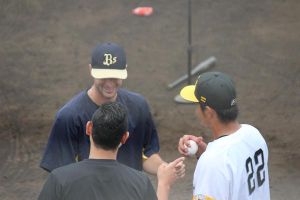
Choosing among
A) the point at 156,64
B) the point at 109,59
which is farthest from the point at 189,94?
the point at 156,64

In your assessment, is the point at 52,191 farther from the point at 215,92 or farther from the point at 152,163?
the point at 152,163

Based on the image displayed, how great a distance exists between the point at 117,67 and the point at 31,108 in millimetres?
5197

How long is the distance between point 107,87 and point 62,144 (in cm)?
55

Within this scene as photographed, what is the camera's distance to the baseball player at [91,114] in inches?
181

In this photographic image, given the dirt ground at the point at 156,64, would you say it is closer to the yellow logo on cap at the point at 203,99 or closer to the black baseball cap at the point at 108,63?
the black baseball cap at the point at 108,63

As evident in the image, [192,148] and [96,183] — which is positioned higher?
[96,183]

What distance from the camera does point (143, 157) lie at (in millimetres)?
4977

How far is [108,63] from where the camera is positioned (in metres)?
4.67

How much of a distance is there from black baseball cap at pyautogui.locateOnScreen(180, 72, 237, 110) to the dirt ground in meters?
3.65

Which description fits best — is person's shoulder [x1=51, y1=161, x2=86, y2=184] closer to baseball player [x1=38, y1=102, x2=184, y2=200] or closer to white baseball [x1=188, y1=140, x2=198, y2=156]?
baseball player [x1=38, y1=102, x2=184, y2=200]

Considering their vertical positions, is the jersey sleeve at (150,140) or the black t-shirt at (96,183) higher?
the black t-shirt at (96,183)

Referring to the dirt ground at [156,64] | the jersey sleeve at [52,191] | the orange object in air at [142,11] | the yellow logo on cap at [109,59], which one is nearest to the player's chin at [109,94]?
the yellow logo on cap at [109,59]

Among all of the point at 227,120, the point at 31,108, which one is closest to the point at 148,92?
the point at 31,108

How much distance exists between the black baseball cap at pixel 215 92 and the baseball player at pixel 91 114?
839 millimetres
